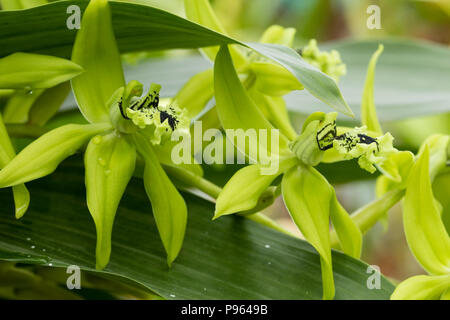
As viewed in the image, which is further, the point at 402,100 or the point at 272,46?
the point at 402,100

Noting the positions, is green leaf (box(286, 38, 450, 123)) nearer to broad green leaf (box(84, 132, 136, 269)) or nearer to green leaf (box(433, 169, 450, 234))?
green leaf (box(433, 169, 450, 234))

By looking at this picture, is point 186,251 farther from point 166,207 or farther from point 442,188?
point 442,188

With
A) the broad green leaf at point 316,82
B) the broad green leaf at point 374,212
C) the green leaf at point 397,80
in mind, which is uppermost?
the green leaf at point 397,80

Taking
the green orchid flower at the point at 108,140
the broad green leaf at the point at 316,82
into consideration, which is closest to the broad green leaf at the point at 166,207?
the green orchid flower at the point at 108,140

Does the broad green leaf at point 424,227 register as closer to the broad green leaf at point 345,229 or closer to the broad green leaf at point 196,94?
the broad green leaf at point 345,229

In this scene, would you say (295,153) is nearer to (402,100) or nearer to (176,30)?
(176,30)
